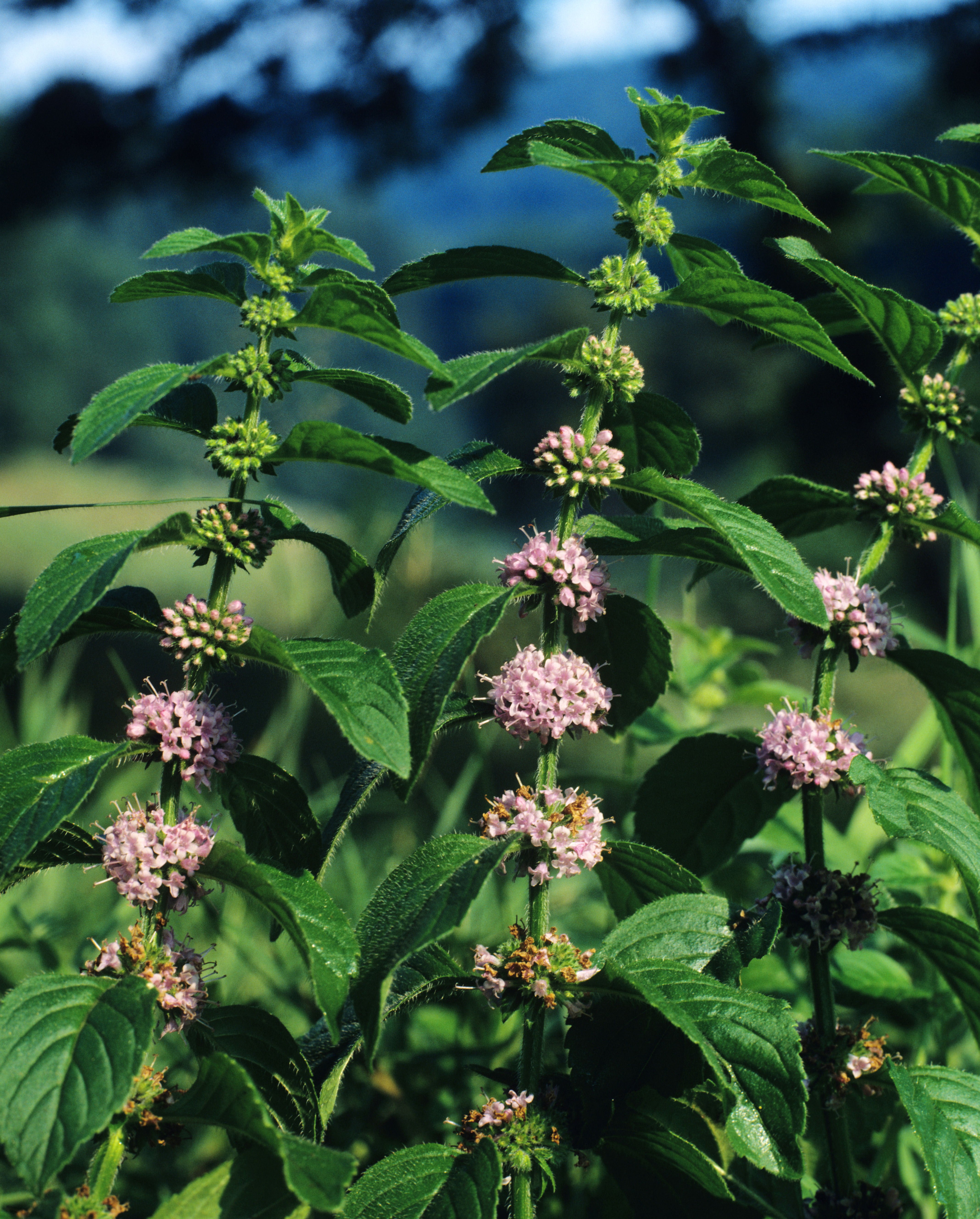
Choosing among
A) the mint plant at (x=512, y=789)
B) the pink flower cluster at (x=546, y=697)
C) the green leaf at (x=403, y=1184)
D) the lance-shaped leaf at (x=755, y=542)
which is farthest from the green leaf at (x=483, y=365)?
the green leaf at (x=403, y=1184)

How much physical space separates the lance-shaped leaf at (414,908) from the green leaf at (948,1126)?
1.39ft

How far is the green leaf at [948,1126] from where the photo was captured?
819 millimetres

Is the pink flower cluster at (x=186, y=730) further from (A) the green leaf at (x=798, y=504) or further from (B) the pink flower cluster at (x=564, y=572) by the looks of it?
(A) the green leaf at (x=798, y=504)

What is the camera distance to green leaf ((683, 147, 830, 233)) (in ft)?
2.85

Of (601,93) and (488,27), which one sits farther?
(601,93)

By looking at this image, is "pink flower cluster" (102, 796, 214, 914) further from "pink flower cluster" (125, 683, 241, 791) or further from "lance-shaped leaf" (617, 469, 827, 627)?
"lance-shaped leaf" (617, 469, 827, 627)

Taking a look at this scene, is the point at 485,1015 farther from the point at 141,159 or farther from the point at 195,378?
the point at 141,159

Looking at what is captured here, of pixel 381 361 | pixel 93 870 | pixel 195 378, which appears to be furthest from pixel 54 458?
pixel 195 378

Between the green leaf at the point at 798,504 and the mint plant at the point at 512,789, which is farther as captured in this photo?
the green leaf at the point at 798,504

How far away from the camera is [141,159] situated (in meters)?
5.10

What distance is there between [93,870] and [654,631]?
1773 millimetres

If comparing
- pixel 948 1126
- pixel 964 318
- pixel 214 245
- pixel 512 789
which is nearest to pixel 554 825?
→ pixel 512 789

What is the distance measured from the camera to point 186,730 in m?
0.83

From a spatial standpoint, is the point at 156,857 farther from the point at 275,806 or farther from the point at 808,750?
the point at 808,750
